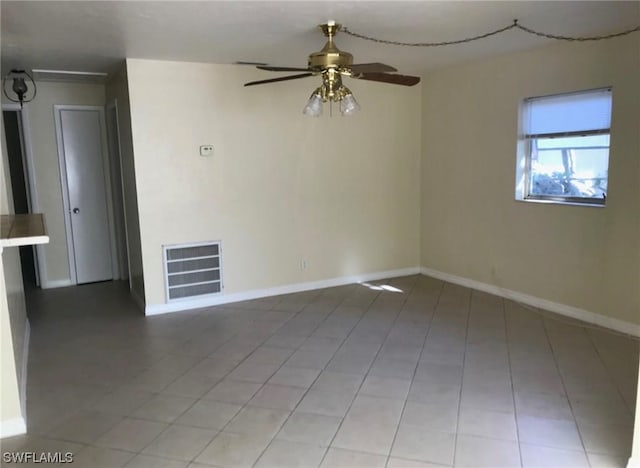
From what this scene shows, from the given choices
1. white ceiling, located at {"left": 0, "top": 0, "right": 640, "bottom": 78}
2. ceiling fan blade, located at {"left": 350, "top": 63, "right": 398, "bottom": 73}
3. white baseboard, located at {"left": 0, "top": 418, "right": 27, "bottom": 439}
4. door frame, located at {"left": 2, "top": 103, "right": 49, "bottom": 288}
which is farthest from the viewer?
door frame, located at {"left": 2, "top": 103, "right": 49, "bottom": 288}

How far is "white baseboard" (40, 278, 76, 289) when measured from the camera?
5719mm

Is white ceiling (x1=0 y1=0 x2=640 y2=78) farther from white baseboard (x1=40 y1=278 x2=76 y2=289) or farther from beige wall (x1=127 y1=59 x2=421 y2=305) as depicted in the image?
white baseboard (x1=40 y1=278 x2=76 y2=289)

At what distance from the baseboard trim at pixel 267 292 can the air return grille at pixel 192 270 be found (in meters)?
0.08

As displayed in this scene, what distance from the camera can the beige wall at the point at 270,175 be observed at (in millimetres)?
4508

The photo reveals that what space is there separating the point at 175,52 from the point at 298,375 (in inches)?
110

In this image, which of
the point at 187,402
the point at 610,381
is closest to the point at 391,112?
the point at 610,381

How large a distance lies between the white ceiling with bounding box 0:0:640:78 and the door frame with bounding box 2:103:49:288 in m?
1.06

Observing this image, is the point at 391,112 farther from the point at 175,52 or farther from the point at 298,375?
the point at 298,375

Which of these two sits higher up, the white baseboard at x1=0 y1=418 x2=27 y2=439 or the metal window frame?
the metal window frame

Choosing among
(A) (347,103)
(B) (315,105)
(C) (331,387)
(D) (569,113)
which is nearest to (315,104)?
(B) (315,105)

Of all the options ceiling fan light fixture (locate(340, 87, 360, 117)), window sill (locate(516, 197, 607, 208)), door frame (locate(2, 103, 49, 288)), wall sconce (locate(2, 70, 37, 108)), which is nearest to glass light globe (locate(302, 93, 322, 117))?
ceiling fan light fixture (locate(340, 87, 360, 117))

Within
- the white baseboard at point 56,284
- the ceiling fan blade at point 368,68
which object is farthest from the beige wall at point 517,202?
the white baseboard at point 56,284

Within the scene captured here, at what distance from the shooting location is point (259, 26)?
3.32 metres

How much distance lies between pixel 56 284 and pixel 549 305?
213 inches
